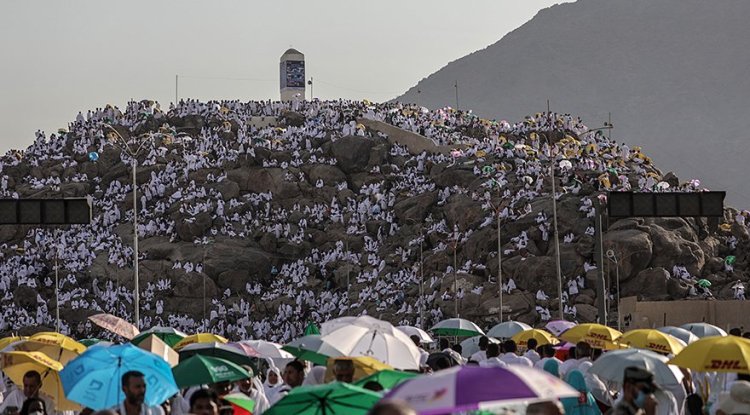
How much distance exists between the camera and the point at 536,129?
103 m

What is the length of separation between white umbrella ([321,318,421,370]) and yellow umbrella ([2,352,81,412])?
8.93ft

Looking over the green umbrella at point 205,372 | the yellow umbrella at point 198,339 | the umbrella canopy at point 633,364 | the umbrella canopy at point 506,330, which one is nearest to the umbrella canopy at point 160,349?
the green umbrella at point 205,372

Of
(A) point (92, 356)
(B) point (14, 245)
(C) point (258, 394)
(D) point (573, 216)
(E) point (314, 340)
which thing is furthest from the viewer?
(B) point (14, 245)

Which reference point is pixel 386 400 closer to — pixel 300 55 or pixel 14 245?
pixel 14 245

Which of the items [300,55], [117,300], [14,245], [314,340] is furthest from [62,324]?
[314,340]

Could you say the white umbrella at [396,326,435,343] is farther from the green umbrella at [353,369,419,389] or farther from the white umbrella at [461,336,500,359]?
the green umbrella at [353,369,419,389]

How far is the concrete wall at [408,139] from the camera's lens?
100 m

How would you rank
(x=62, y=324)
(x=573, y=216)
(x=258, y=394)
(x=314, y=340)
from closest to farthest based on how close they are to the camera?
1. (x=258, y=394)
2. (x=314, y=340)
3. (x=573, y=216)
4. (x=62, y=324)

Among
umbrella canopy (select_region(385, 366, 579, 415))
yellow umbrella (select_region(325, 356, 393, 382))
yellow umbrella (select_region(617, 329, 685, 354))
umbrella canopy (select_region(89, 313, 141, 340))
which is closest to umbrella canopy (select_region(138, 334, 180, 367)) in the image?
yellow umbrella (select_region(325, 356, 393, 382))

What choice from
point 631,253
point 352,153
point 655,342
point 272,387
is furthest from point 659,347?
point 352,153

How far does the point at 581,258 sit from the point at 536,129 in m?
30.9

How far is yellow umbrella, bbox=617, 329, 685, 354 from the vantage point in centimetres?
2080

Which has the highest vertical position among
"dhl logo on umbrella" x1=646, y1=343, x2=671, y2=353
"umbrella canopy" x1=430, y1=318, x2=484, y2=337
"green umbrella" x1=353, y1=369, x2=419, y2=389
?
"green umbrella" x1=353, y1=369, x2=419, y2=389

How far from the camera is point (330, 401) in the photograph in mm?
11969
